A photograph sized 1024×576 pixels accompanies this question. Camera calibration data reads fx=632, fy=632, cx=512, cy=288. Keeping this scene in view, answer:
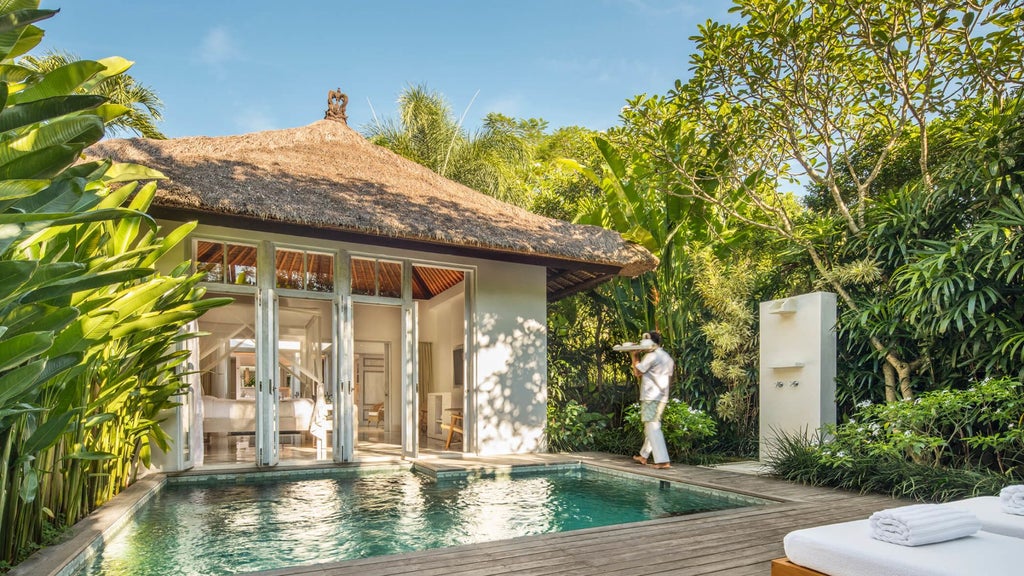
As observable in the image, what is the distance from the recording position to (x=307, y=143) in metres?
8.47

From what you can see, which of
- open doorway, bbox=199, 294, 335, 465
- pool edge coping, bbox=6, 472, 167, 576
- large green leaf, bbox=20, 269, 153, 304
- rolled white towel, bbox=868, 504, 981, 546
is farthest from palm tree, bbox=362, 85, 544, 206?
large green leaf, bbox=20, 269, 153, 304

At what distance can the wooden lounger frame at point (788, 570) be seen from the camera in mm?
2328

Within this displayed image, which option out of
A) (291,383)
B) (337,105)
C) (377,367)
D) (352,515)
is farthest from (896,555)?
(377,367)

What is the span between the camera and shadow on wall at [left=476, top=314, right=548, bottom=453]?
26.1ft

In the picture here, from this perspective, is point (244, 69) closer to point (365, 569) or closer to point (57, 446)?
point (57, 446)

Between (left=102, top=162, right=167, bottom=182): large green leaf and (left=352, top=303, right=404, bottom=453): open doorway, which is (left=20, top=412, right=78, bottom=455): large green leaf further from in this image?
(left=352, top=303, right=404, bottom=453): open doorway

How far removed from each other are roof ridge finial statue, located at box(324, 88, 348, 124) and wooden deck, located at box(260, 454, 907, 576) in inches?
292

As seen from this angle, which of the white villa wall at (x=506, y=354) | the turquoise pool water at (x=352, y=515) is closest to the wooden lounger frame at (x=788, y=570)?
the turquoise pool water at (x=352, y=515)

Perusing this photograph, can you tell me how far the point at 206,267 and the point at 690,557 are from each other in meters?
5.64

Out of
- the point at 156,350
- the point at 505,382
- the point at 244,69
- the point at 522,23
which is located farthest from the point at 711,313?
the point at 244,69

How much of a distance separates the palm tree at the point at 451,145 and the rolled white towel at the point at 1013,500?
14369 mm

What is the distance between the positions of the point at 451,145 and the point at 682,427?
12.4m

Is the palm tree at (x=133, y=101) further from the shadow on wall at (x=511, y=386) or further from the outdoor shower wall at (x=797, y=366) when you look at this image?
the outdoor shower wall at (x=797, y=366)

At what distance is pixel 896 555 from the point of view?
7.07 ft
